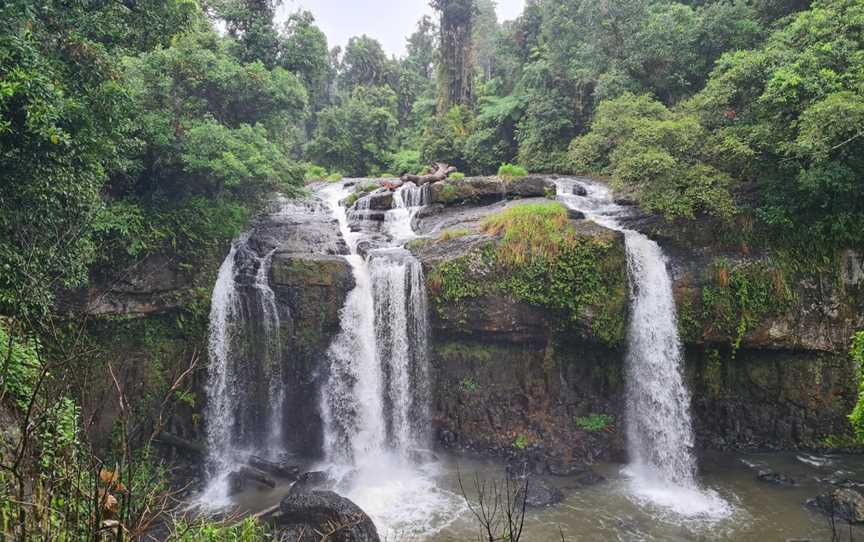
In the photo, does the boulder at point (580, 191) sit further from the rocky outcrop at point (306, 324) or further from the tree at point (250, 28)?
the tree at point (250, 28)

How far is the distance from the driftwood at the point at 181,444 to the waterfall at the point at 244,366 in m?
0.37

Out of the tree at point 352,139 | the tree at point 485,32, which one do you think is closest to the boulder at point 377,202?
the tree at point 352,139

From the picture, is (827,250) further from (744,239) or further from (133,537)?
(133,537)

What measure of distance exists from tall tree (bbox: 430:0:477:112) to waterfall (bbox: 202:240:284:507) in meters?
20.5

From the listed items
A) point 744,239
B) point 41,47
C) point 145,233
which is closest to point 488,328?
point 744,239

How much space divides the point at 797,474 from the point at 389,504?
9.78 metres

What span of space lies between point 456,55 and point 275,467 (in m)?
26.1

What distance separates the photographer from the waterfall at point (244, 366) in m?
12.3

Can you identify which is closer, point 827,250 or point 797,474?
point 797,474

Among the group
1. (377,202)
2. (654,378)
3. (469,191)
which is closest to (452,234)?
(469,191)

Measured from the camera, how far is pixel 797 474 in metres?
11.4

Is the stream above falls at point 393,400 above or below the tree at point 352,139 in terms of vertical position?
below

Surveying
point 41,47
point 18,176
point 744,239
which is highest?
point 41,47

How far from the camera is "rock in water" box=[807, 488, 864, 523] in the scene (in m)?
9.48
